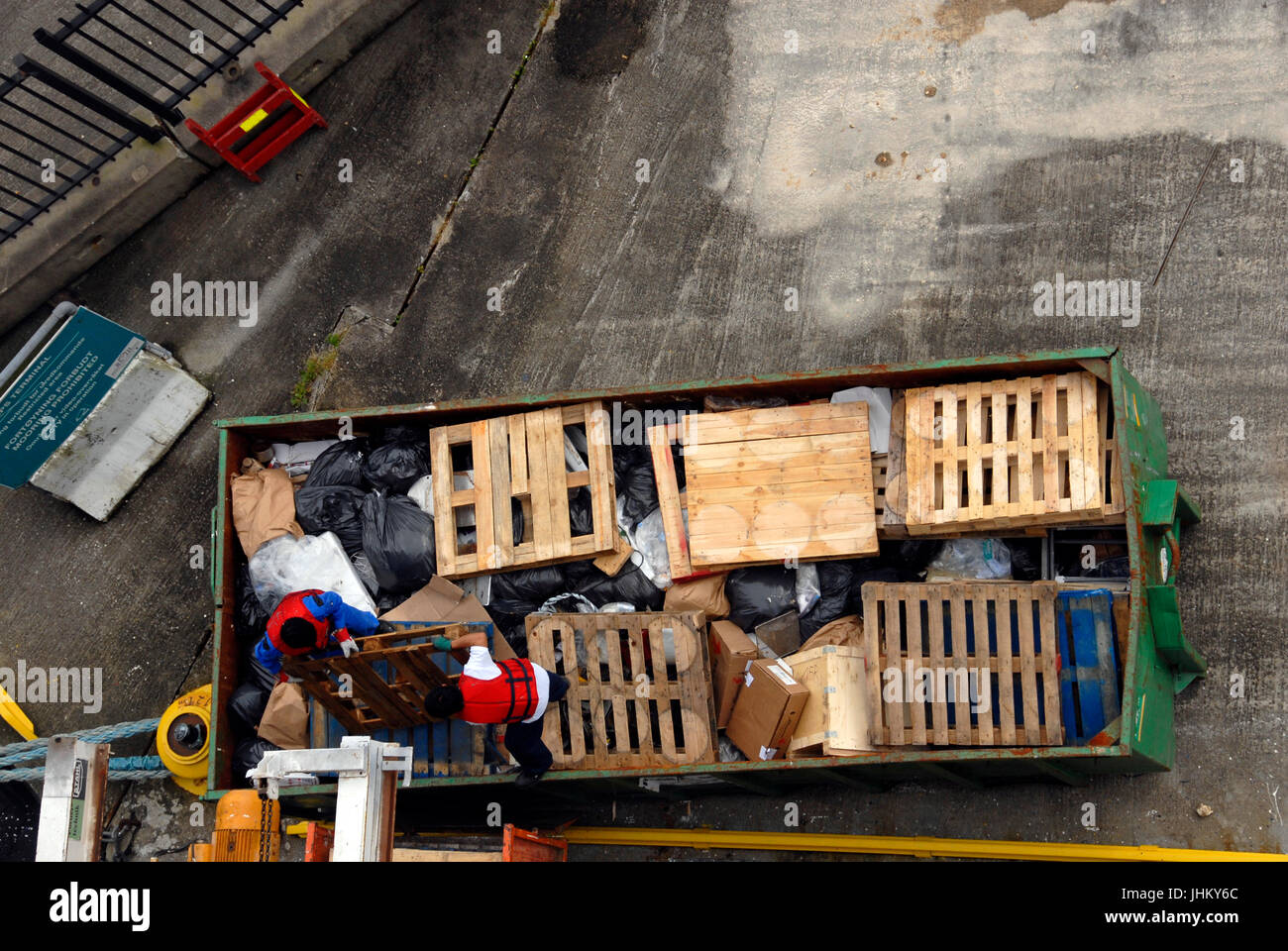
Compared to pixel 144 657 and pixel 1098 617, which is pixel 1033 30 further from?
pixel 144 657

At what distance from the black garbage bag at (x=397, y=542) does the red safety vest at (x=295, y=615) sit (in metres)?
0.55

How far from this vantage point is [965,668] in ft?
21.7

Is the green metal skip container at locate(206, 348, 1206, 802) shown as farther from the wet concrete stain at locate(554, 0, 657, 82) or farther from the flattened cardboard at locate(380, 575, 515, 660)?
the wet concrete stain at locate(554, 0, 657, 82)

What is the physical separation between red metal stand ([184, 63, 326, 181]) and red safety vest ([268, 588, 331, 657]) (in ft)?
12.5

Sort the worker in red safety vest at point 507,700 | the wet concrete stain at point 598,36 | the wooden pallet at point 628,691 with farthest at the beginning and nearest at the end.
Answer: the wet concrete stain at point 598,36 < the wooden pallet at point 628,691 < the worker in red safety vest at point 507,700

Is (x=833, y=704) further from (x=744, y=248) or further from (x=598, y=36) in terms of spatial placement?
(x=598, y=36)

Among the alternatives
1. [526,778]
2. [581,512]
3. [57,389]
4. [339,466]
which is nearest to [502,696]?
[526,778]

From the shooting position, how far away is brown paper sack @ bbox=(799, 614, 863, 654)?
701 cm

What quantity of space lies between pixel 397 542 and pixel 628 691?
1.72m

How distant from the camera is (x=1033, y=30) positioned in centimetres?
849

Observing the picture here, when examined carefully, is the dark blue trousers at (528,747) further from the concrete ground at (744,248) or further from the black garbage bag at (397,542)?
the concrete ground at (744,248)

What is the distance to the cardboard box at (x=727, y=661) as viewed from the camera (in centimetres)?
704

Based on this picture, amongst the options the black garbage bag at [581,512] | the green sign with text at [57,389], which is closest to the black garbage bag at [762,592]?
the black garbage bag at [581,512]
